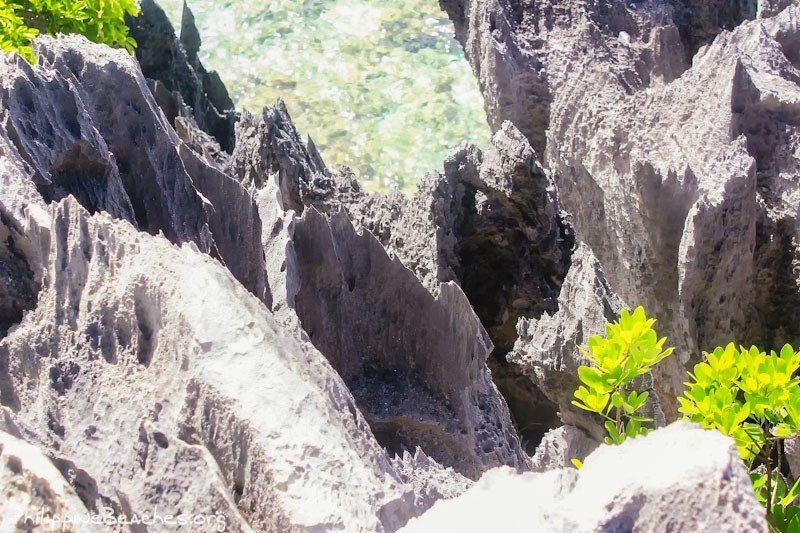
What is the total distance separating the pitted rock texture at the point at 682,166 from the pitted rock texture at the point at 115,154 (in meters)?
1.78

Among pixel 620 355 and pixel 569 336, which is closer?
pixel 620 355

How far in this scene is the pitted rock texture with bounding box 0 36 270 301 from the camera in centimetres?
209

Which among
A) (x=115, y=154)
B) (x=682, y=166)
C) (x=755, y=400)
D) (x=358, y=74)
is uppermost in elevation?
(x=358, y=74)

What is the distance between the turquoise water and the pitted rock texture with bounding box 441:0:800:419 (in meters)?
2.97

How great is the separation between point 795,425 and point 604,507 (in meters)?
0.51

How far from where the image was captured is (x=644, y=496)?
3.31 feet

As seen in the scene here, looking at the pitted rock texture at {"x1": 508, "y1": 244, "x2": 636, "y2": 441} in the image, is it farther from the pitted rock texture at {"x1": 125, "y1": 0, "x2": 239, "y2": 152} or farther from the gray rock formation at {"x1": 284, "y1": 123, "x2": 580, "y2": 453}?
the pitted rock texture at {"x1": 125, "y1": 0, "x2": 239, "y2": 152}

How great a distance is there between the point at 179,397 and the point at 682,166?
270 cm

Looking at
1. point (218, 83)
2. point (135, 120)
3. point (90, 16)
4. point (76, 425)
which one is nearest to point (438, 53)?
point (218, 83)

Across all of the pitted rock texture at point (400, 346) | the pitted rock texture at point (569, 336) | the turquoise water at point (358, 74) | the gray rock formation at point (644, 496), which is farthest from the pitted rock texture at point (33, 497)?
the turquoise water at point (358, 74)

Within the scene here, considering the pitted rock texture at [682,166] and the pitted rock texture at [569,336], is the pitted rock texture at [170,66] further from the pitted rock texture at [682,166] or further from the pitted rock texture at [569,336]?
the pitted rock texture at [569,336]

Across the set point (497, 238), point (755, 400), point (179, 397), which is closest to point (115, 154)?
point (179, 397)

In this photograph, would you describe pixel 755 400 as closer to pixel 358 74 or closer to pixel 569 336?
pixel 569 336

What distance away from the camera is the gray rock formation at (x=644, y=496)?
3.25 feet
